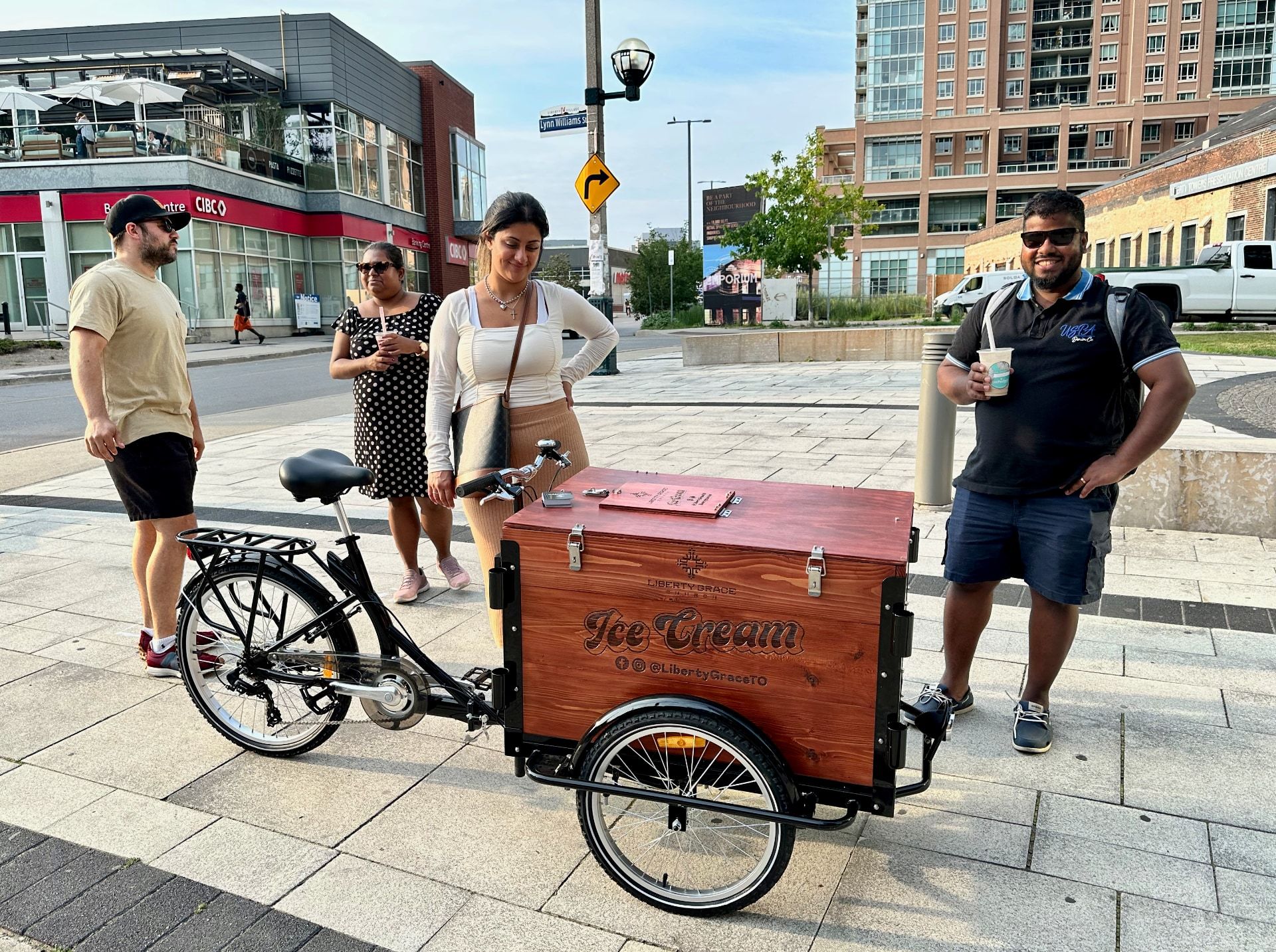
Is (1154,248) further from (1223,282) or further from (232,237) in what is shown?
(232,237)

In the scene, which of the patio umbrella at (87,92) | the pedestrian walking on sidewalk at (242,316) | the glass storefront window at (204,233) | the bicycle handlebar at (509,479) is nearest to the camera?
the bicycle handlebar at (509,479)

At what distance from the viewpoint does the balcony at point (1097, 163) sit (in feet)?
258

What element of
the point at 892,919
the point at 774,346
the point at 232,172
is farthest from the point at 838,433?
the point at 232,172

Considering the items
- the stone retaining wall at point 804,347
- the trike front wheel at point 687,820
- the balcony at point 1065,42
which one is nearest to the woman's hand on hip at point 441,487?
the trike front wheel at point 687,820

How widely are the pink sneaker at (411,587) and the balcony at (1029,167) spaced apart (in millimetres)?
83935

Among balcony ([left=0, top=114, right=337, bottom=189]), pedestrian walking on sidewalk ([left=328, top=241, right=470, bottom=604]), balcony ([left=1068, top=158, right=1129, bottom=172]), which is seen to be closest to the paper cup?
pedestrian walking on sidewalk ([left=328, top=241, right=470, bottom=604])

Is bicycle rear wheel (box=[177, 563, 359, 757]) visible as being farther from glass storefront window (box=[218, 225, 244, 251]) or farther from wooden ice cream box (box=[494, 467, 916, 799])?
glass storefront window (box=[218, 225, 244, 251])

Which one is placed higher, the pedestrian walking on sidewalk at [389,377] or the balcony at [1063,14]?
the balcony at [1063,14]

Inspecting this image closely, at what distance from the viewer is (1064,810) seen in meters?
2.84

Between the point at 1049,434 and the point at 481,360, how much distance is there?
1.87 m

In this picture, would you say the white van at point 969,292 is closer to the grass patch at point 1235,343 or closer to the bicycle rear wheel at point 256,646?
the grass patch at point 1235,343

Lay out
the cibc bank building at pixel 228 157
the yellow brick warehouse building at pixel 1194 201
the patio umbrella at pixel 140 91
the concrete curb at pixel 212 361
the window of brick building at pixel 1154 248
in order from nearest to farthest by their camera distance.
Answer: the concrete curb at pixel 212 361, the yellow brick warehouse building at pixel 1194 201, the patio umbrella at pixel 140 91, the cibc bank building at pixel 228 157, the window of brick building at pixel 1154 248

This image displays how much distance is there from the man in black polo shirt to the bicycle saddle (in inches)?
76.9

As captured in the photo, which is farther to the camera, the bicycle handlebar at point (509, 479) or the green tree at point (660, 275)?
the green tree at point (660, 275)
